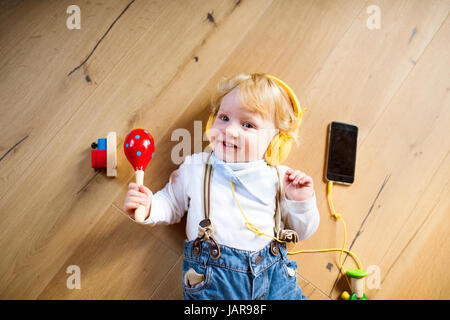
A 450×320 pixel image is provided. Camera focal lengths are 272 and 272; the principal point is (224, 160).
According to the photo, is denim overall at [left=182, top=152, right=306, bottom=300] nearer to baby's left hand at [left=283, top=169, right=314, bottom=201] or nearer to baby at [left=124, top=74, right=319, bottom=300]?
baby at [left=124, top=74, right=319, bottom=300]

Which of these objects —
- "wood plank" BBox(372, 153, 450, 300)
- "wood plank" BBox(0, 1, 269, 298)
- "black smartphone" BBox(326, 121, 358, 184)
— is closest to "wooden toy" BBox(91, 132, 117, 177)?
"wood plank" BBox(0, 1, 269, 298)

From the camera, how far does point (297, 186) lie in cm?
71

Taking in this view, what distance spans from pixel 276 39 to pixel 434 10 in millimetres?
564

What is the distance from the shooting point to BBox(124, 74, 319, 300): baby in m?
0.68

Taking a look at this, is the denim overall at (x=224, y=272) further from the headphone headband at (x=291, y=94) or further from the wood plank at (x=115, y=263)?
the headphone headband at (x=291, y=94)

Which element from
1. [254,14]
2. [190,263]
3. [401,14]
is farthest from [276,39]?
[190,263]

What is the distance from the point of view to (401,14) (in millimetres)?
910

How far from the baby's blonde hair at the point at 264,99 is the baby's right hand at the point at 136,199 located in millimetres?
286

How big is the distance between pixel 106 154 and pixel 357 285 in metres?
0.84

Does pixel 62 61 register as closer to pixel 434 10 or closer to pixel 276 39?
pixel 276 39

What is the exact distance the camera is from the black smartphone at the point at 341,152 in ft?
2.85

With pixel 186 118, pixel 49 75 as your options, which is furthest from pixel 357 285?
pixel 49 75

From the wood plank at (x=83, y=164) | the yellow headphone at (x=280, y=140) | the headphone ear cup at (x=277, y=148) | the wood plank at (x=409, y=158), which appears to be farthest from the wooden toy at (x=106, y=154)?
the wood plank at (x=409, y=158)
